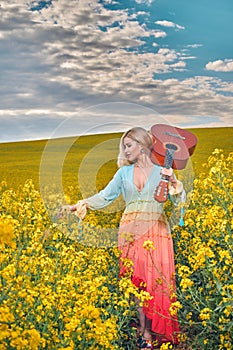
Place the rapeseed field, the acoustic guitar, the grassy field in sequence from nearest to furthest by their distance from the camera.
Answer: the rapeseed field
the acoustic guitar
the grassy field

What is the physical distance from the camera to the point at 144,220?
4938mm

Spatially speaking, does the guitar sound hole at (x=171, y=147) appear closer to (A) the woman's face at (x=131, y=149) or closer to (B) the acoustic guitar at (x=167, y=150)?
(B) the acoustic guitar at (x=167, y=150)

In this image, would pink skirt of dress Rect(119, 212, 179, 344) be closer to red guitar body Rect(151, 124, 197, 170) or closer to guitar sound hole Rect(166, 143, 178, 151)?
red guitar body Rect(151, 124, 197, 170)

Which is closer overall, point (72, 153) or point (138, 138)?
point (138, 138)

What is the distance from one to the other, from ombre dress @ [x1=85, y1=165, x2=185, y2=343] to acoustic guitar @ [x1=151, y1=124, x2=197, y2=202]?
0.30 ft

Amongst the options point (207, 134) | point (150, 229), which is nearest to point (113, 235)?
point (150, 229)

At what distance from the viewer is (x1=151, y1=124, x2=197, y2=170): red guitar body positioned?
493cm

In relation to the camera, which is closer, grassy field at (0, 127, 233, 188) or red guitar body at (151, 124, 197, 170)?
red guitar body at (151, 124, 197, 170)

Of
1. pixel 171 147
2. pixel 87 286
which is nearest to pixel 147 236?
pixel 171 147

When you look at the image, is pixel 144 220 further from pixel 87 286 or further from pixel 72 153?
pixel 72 153

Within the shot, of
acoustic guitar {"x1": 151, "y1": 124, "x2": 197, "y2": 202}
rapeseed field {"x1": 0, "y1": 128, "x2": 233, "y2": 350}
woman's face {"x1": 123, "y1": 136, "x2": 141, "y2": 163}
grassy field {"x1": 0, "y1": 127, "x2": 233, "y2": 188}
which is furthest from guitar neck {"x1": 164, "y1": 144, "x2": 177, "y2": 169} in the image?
grassy field {"x1": 0, "y1": 127, "x2": 233, "y2": 188}

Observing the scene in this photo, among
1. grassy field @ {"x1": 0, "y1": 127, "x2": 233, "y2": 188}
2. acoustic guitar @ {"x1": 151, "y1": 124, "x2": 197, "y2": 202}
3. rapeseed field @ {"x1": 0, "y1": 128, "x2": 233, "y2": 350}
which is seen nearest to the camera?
rapeseed field @ {"x1": 0, "y1": 128, "x2": 233, "y2": 350}

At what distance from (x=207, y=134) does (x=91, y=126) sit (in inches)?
416

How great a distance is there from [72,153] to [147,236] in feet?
5.83
